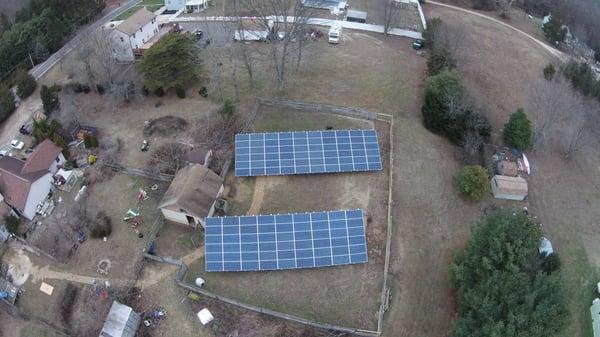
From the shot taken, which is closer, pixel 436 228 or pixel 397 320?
pixel 397 320


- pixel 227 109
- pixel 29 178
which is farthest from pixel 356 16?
pixel 29 178

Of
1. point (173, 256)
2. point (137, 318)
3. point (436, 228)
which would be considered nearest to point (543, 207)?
point (436, 228)

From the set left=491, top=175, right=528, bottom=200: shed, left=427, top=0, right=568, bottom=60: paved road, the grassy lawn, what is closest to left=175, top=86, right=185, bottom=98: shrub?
the grassy lawn

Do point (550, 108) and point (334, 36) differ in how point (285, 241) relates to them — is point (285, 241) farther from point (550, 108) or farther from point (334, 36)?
point (334, 36)

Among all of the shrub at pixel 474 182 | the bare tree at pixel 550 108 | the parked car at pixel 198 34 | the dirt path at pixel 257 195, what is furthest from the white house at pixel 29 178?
the bare tree at pixel 550 108

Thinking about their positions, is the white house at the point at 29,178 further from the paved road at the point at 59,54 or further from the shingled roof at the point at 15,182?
the paved road at the point at 59,54

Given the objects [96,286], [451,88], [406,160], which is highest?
[451,88]

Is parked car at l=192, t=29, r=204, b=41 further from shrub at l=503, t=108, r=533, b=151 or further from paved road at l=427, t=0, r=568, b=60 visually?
shrub at l=503, t=108, r=533, b=151

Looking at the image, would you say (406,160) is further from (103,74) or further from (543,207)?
(103,74)
